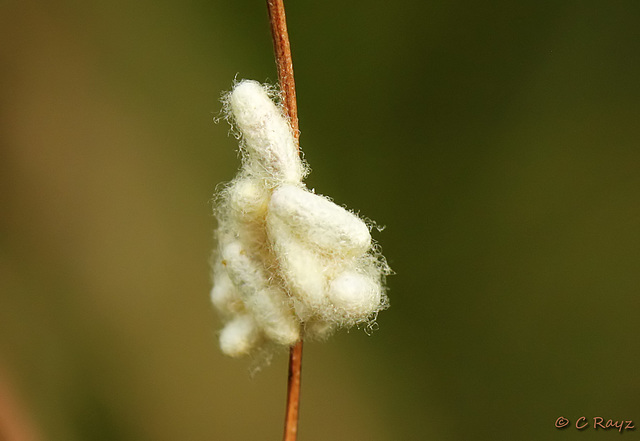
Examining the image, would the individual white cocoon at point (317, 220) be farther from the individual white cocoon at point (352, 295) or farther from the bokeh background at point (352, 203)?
the bokeh background at point (352, 203)

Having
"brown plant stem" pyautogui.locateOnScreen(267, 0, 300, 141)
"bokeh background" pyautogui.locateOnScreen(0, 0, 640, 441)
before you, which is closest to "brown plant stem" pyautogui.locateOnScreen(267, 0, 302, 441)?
"brown plant stem" pyautogui.locateOnScreen(267, 0, 300, 141)

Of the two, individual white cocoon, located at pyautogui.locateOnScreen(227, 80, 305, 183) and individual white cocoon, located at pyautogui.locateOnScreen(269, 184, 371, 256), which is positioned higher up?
individual white cocoon, located at pyautogui.locateOnScreen(227, 80, 305, 183)

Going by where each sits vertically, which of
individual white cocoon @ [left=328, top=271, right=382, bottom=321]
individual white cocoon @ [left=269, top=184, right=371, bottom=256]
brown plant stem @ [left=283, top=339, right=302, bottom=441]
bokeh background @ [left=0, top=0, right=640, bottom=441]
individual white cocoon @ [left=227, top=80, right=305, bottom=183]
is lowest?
brown plant stem @ [left=283, top=339, right=302, bottom=441]

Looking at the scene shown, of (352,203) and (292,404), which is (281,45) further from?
(352,203)

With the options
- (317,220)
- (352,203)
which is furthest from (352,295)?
(352,203)

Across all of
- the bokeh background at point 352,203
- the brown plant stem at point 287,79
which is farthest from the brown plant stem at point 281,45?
the bokeh background at point 352,203

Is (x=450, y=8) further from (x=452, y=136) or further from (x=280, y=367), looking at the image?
(x=280, y=367)

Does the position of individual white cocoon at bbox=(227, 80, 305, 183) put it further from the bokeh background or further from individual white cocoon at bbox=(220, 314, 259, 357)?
the bokeh background
